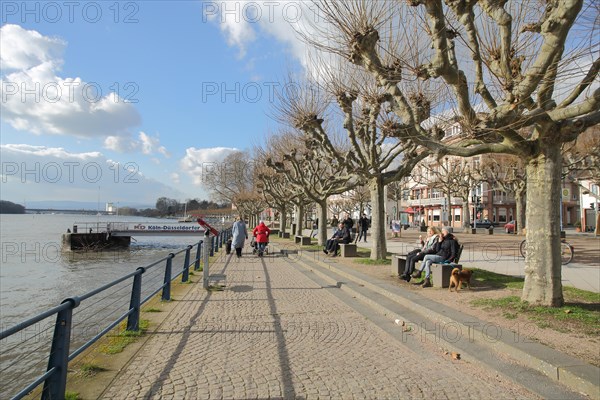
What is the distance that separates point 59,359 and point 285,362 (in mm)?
2301

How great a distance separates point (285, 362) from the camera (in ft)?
16.2

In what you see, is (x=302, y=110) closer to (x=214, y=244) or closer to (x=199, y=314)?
(x=214, y=244)

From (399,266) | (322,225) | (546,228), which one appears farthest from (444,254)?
(322,225)

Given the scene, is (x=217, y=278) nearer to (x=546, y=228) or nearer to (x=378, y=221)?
(x=378, y=221)

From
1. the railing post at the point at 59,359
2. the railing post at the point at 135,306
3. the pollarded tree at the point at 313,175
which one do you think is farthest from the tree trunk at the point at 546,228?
the pollarded tree at the point at 313,175

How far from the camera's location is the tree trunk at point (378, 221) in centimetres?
1440

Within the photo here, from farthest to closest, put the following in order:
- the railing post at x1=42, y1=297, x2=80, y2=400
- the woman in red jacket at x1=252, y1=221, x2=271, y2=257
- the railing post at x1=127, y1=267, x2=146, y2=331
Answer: the woman in red jacket at x1=252, y1=221, x2=271, y2=257 < the railing post at x1=127, y1=267, x2=146, y2=331 < the railing post at x1=42, y1=297, x2=80, y2=400

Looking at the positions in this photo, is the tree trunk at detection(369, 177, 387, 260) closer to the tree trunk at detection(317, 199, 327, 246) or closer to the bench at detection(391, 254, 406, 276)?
the bench at detection(391, 254, 406, 276)

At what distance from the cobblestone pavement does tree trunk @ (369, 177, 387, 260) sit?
6.77m

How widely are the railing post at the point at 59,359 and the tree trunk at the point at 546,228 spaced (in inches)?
253

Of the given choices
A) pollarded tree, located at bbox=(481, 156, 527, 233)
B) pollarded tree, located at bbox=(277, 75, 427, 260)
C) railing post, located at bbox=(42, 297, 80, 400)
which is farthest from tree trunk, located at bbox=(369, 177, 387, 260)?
pollarded tree, located at bbox=(481, 156, 527, 233)

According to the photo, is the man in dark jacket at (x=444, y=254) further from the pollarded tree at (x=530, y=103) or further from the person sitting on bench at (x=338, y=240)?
the person sitting on bench at (x=338, y=240)

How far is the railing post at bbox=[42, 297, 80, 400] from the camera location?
12.5 ft

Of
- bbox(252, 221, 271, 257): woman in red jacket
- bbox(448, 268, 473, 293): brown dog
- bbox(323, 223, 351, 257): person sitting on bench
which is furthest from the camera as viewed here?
bbox(252, 221, 271, 257): woman in red jacket
